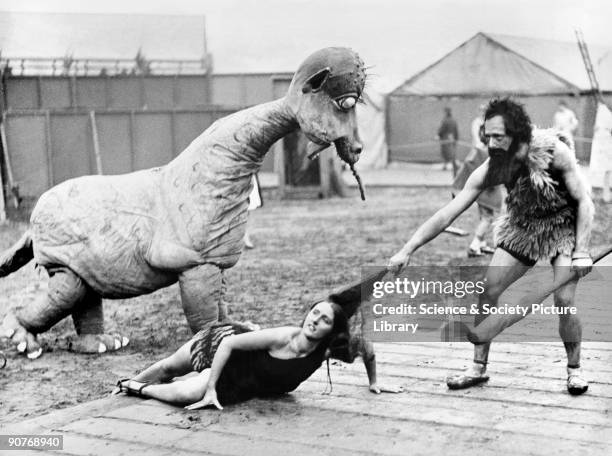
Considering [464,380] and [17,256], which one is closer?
[464,380]

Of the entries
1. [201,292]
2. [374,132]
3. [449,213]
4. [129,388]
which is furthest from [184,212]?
[374,132]

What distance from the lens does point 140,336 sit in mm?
6773

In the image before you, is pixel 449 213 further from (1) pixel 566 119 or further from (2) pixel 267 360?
(1) pixel 566 119

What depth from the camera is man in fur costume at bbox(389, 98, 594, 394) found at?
4785 millimetres

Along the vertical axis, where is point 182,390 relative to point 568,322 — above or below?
below

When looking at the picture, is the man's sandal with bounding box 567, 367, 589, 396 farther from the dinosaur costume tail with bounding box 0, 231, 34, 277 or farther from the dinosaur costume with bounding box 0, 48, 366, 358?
the dinosaur costume tail with bounding box 0, 231, 34, 277

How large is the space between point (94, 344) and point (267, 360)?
1920 mm

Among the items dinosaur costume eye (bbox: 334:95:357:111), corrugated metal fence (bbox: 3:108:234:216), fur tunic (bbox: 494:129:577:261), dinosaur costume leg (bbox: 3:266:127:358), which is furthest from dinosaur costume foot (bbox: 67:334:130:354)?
corrugated metal fence (bbox: 3:108:234:216)

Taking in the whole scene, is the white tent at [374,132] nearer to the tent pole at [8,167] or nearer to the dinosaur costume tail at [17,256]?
the tent pole at [8,167]

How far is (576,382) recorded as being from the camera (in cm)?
472

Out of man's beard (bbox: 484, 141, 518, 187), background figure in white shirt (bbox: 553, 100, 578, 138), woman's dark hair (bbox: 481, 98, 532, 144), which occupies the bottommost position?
background figure in white shirt (bbox: 553, 100, 578, 138)

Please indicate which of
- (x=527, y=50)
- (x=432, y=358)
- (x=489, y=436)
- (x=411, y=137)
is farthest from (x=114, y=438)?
(x=411, y=137)

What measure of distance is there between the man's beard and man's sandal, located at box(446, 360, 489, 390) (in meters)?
0.89

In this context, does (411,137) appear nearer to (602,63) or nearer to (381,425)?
(602,63)
